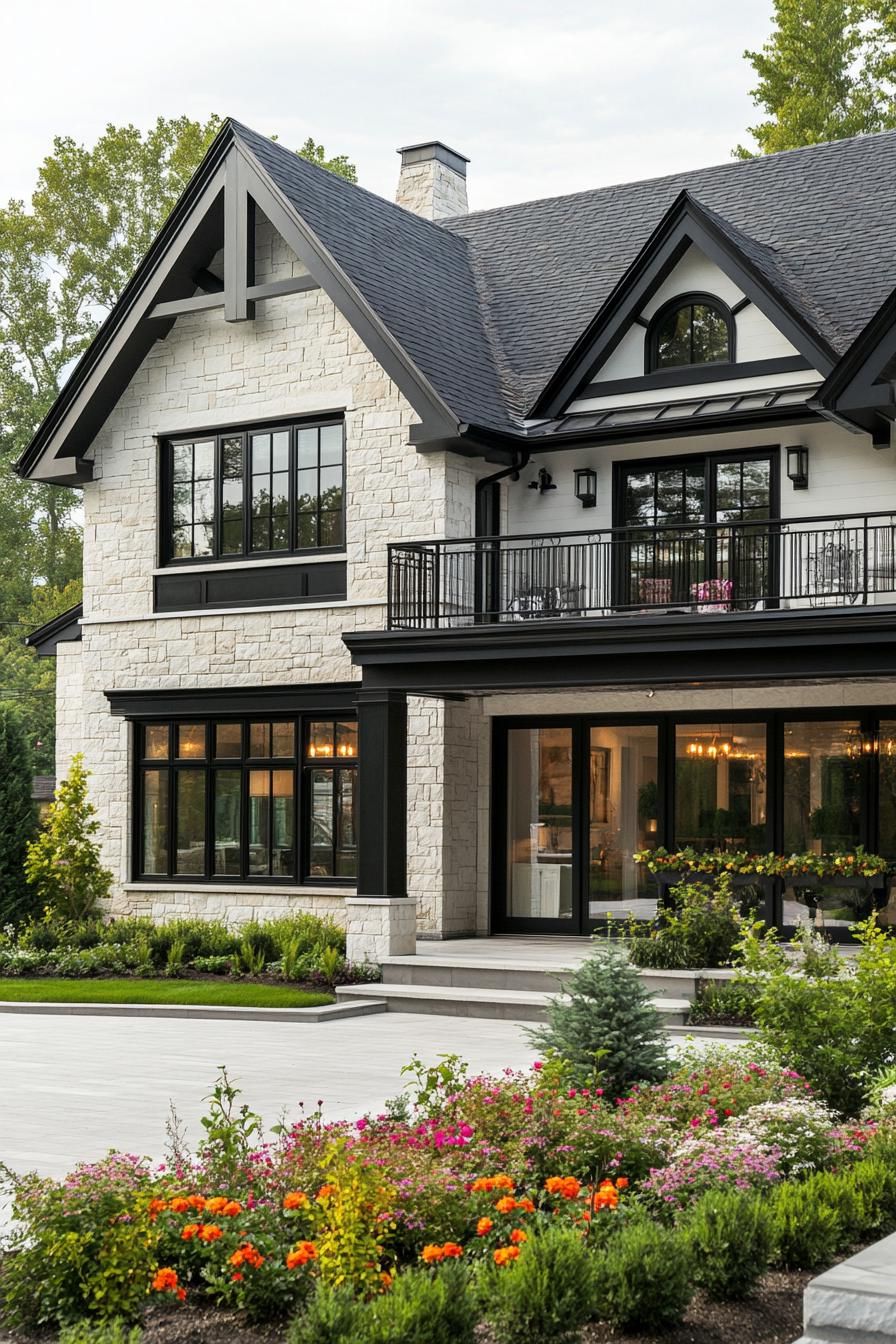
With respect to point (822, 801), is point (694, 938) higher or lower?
lower

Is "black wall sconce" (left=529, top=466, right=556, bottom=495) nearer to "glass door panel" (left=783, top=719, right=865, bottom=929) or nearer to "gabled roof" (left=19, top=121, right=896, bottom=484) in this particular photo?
"gabled roof" (left=19, top=121, right=896, bottom=484)

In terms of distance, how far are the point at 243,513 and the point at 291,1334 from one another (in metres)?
15.9

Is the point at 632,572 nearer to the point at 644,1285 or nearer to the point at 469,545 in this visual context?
the point at 469,545

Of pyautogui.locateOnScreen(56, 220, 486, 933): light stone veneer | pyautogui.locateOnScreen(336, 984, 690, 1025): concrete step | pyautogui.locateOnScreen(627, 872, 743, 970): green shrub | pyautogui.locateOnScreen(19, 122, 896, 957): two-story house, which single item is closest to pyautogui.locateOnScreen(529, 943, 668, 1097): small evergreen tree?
pyautogui.locateOnScreen(336, 984, 690, 1025): concrete step

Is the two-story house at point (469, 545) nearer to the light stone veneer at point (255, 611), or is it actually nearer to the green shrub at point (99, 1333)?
the light stone veneer at point (255, 611)

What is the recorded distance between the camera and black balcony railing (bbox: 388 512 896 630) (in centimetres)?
1686

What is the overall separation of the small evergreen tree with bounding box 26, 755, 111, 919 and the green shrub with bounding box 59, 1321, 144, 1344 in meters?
14.5

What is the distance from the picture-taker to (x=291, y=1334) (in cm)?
515

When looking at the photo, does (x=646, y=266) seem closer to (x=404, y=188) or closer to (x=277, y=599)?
(x=277, y=599)

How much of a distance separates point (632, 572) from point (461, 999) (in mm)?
5794

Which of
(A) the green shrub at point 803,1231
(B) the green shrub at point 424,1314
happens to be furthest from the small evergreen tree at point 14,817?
(B) the green shrub at point 424,1314

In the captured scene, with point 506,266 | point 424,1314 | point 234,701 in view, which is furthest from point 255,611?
point 424,1314

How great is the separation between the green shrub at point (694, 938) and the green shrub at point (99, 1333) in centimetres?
1009

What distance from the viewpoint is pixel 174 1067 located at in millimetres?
12133
